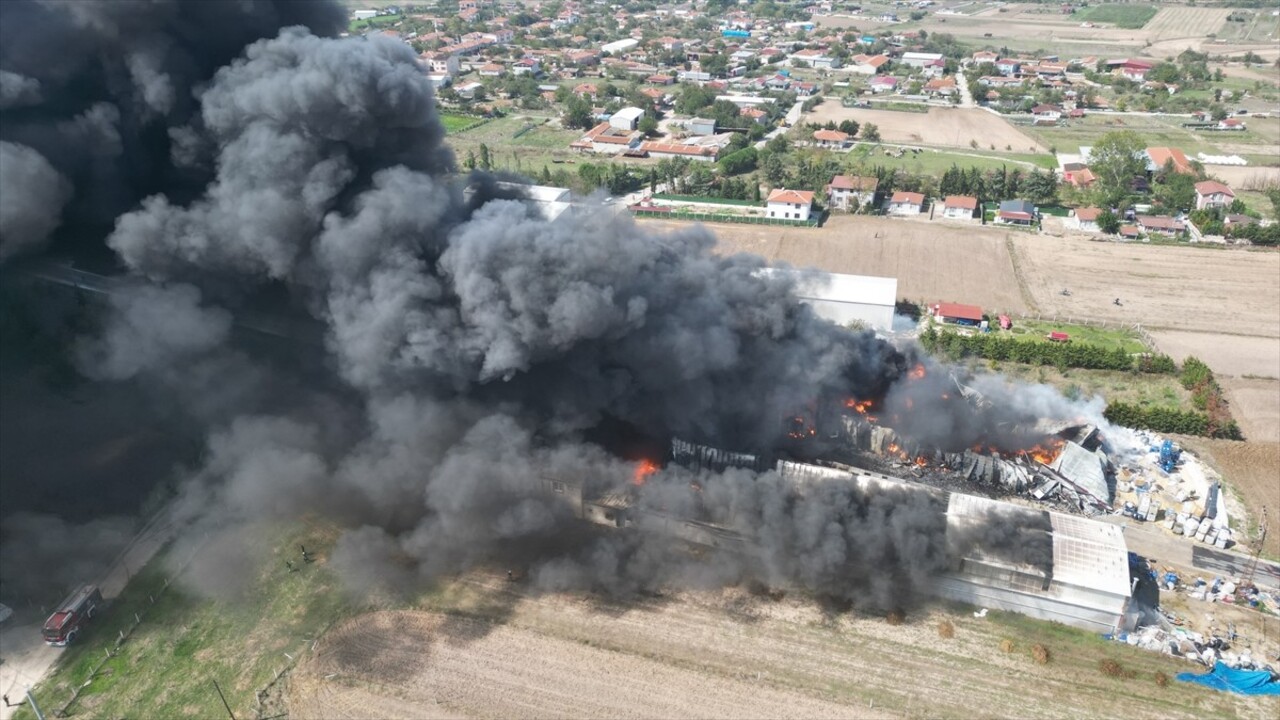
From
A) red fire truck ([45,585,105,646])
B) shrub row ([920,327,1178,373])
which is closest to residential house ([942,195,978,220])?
shrub row ([920,327,1178,373])

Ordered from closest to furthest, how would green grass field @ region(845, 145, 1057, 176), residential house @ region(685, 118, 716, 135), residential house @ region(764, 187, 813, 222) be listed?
residential house @ region(764, 187, 813, 222), green grass field @ region(845, 145, 1057, 176), residential house @ region(685, 118, 716, 135)

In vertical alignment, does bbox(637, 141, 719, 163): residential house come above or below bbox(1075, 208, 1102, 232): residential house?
above

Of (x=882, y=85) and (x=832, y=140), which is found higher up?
(x=882, y=85)

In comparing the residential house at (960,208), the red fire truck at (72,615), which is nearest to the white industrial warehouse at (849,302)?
the residential house at (960,208)

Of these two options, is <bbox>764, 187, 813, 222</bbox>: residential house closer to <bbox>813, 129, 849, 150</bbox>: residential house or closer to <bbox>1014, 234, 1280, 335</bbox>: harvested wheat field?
<bbox>1014, 234, 1280, 335</bbox>: harvested wheat field

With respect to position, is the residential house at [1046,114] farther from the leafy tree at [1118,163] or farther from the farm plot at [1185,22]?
the farm plot at [1185,22]

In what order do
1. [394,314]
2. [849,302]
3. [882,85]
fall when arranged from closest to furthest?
[394,314] → [849,302] → [882,85]

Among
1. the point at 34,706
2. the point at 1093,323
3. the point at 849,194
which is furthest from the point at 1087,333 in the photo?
the point at 34,706

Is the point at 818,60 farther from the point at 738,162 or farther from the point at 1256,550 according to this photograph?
the point at 1256,550
